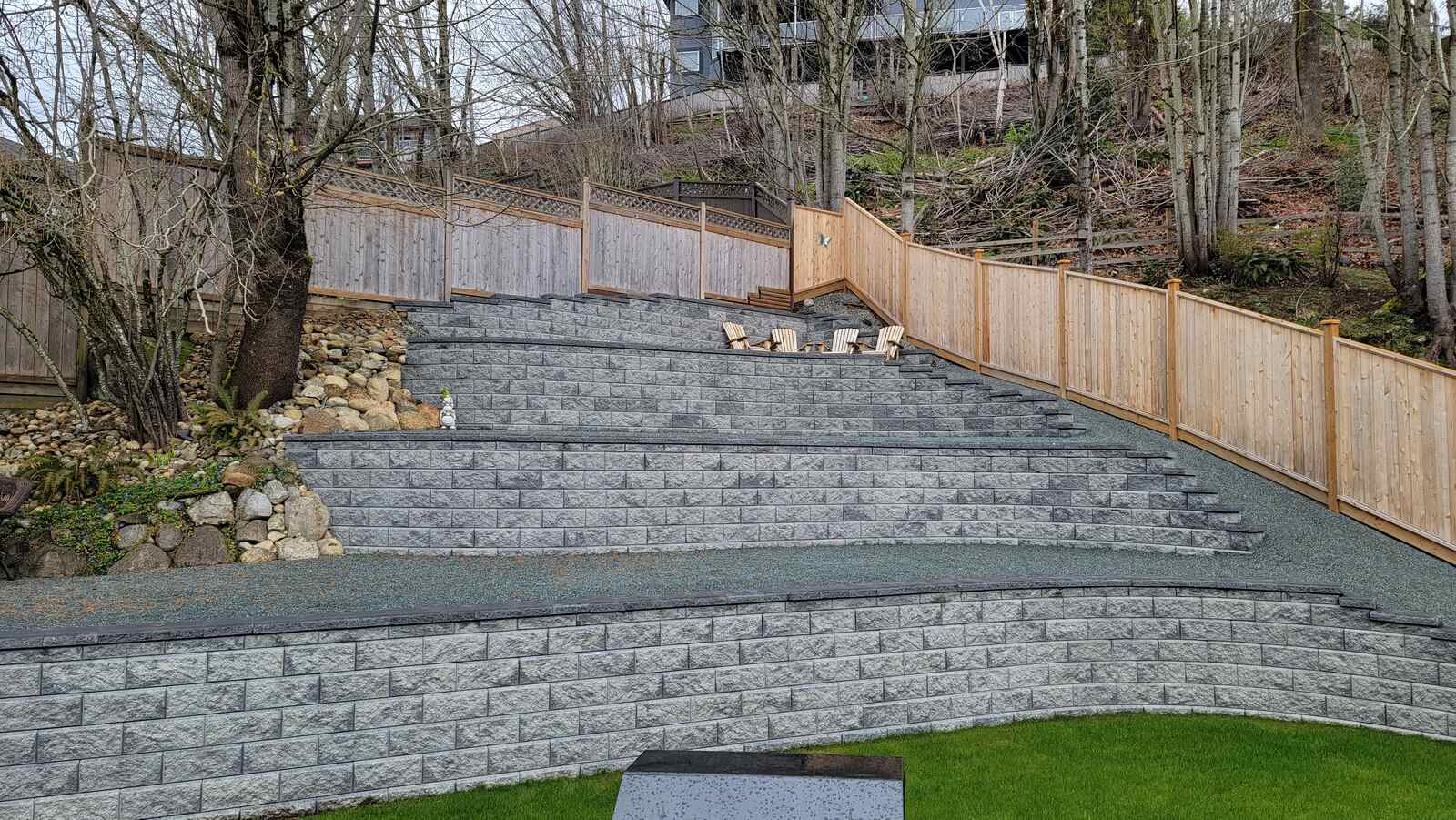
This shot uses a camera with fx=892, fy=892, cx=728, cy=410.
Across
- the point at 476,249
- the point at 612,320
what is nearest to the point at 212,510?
the point at 476,249

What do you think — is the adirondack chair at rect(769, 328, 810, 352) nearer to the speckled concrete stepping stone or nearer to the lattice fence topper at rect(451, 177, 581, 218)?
the lattice fence topper at rect(451, 177, 581, 218)

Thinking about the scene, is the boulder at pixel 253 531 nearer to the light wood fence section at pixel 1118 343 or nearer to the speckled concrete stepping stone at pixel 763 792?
the speckled concrete stepping stone at pixel 763 792

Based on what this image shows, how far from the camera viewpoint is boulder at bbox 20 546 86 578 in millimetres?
6293

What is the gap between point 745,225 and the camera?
15883mm

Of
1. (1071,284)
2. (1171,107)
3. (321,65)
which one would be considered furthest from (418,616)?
(1171,107)

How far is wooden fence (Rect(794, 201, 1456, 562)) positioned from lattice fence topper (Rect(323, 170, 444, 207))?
6.80 metres

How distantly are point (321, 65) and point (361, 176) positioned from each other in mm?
2513

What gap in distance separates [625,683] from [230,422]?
5.08 metres

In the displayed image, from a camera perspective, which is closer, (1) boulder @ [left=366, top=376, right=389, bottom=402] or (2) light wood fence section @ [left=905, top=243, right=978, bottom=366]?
(1) boulder @ [left=366, top=376, right=389, bottom=402]

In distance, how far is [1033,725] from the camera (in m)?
5.39

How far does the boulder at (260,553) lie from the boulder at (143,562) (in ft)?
1.61

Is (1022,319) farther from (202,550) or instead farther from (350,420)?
(202,550)

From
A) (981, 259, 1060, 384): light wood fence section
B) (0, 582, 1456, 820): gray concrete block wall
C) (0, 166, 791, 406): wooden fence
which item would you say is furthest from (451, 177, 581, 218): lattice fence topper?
(0, 582, 1456, 820): gray concrete block wall

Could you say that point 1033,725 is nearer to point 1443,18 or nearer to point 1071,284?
point 1071,284
